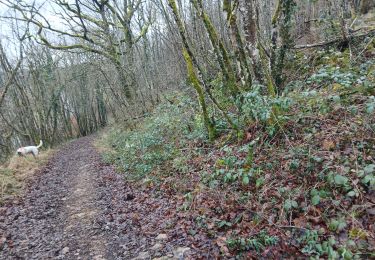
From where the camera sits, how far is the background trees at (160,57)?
6.56 m

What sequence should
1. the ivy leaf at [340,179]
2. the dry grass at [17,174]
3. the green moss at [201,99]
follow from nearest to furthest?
the ivy leaf at [340,179]
the green moss at [201,99]
the dry grass at [17,174]

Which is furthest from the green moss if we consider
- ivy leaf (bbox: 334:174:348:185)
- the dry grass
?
the dry grass

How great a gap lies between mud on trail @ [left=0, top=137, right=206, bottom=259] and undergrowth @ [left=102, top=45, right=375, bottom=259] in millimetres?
513

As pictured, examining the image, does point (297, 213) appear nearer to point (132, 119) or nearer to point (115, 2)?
point (132, 119)

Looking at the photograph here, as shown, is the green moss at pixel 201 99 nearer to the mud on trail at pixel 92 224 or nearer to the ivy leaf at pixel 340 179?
the mud on trail at pixel 92 224

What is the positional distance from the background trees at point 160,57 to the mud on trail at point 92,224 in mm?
2632

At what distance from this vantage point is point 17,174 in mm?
10500

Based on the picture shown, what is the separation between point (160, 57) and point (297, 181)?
2245 centimetres

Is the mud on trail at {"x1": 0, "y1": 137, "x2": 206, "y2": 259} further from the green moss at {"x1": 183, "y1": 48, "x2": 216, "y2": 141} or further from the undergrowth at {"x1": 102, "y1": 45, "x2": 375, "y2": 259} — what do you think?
the green moss at {"x1": 183, "y1": 48, "x2": 216, "y2": 141}

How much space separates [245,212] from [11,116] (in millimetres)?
23998

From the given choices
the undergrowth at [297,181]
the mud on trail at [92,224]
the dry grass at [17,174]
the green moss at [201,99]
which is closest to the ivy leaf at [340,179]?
the undergrowth at [297,181]

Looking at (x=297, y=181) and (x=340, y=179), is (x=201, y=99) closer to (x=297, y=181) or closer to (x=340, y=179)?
(x=297, y=181)

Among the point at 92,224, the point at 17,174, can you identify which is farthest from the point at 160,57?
the point at 92,224

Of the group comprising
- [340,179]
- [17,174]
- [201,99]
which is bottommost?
[17,174]
